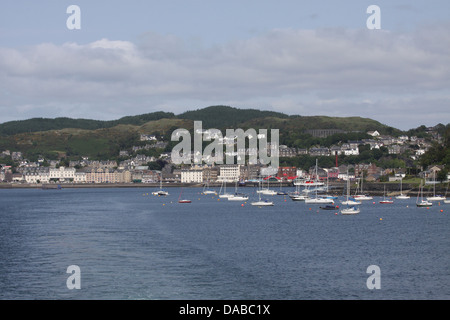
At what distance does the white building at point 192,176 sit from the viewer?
639ft

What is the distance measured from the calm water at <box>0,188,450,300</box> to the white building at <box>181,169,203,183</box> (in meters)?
136

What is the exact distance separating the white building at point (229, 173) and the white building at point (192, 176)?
6128mm

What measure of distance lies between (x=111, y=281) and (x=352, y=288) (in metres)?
10.7

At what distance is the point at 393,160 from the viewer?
170625 millimetres

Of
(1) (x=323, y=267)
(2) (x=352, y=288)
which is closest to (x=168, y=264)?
(1) (x=323, y=267)

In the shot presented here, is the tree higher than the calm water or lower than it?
higher

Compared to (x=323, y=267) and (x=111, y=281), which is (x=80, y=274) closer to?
(x=111, y=281)

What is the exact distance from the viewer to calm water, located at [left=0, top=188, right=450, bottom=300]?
25750 millimetres
